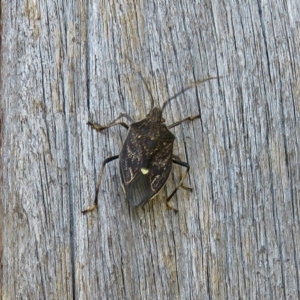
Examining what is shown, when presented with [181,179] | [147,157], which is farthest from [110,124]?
[181,179]

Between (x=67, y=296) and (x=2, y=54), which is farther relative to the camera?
(x=2, y=54)

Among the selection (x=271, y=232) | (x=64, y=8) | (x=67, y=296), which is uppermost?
(x=64, y=8)

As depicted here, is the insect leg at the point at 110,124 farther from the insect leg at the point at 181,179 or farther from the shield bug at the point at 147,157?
the insect leg at the point at 181,179

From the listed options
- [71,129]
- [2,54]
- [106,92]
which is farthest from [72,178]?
[2,54]

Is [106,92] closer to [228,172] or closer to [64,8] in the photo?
[64,8]

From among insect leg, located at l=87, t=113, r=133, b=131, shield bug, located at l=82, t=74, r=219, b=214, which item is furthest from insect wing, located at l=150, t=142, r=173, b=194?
insect leg, located at l=87, t=113, r=133, b=131

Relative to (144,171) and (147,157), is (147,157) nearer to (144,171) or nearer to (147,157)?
(147,157)
